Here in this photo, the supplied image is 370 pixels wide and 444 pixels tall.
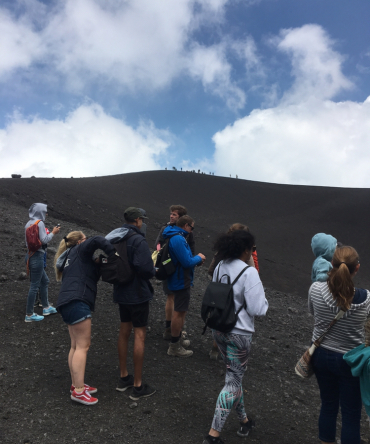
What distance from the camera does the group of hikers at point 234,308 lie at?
8.54 ft

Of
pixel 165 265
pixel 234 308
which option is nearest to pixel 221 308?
pixel 234 308

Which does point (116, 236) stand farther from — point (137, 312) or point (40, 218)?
point (40, 218)

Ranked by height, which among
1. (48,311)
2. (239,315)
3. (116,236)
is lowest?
(48,311)

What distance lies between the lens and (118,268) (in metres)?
3.53

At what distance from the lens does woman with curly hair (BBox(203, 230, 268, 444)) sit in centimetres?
285

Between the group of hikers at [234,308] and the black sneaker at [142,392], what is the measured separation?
0.4 inches

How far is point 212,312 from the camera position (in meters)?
2.89

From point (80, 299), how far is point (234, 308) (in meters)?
1.47

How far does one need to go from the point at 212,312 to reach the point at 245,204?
3739 cm

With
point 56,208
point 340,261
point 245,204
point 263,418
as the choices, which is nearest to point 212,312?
point 340,261

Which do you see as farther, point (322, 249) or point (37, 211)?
point (37, 211)

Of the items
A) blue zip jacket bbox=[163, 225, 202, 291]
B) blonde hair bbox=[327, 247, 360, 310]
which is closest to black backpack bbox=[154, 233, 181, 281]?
blue zip jacket bbox=[163, 225, 202, 291]

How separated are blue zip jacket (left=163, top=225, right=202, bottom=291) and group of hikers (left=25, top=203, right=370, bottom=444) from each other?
0.01 meters

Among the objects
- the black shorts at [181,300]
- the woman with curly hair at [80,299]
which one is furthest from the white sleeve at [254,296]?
the black shorts at [181,300]
